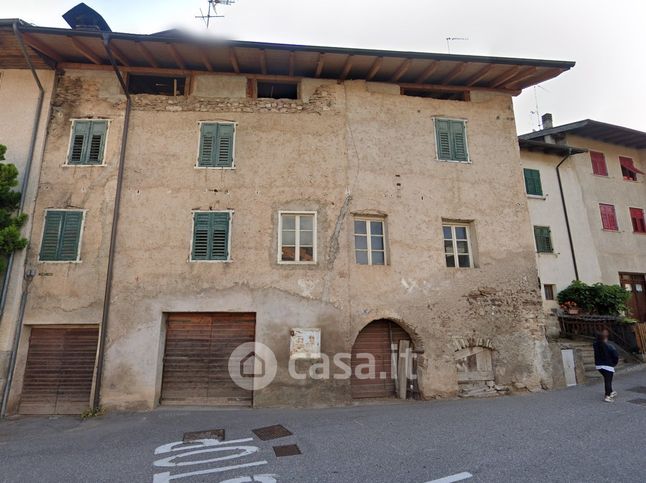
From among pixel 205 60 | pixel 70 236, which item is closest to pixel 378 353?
pixel 70 236

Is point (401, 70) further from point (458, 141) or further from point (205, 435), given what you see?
point (205, 435)

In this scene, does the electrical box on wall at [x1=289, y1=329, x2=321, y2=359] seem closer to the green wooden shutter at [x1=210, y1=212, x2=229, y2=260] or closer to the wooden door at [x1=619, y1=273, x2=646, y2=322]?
the green wooden shutter at [x1=210, y1=212, x2=229, y2=260]

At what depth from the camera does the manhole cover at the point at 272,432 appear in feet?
21.3

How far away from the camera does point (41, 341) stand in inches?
346

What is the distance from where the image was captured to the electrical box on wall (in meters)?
8.62

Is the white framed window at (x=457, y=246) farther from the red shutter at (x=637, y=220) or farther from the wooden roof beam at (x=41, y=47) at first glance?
the red shutter at (x=637, y=220)

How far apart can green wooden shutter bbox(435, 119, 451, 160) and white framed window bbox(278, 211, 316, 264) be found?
14.2 ft

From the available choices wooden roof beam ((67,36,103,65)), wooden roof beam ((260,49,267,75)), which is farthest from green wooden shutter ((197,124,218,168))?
wooden roof beam ((67,36,103,65))

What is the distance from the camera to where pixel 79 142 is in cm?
971

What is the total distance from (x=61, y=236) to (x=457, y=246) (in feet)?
34.5

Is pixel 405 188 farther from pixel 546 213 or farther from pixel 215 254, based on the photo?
pixel 546 213

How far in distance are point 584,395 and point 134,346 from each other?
437 inches

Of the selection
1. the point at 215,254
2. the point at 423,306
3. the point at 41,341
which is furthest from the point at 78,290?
the point at 423,306

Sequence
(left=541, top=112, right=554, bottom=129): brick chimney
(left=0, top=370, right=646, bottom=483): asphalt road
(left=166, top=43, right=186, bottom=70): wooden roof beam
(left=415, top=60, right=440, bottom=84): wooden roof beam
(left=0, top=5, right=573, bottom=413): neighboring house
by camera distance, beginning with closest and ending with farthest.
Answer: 1. (left=0, top=370, right=646, bottom=483): asphalt road
2. (left=0, top=5, right=573, bottom=413): neighboring house
3. (left=166, top=43, right=186, bottom=70): wooden roof beam
4. (left=415, top=60, right=440, bottom=84): wooden roof beam
5. (left=541, top=112, right=554, bottom=129): brick chimney
